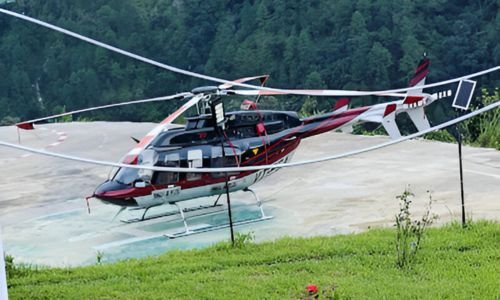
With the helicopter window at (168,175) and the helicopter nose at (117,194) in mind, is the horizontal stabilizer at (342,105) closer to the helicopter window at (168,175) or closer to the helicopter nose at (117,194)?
the helicopter window at (168,175)

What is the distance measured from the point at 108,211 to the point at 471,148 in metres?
4.76

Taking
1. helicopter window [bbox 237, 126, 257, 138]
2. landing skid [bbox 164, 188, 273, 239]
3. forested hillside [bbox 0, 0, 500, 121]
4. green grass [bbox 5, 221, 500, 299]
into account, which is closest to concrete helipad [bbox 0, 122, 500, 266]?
landing skid [bbox 164, 188, 273, 239]

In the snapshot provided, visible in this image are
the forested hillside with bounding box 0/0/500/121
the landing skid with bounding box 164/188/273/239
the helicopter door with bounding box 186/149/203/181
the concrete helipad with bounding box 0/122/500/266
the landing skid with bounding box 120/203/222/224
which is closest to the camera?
the concrete helipad with bounding box 0/122/500/266

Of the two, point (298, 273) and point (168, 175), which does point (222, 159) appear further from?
point (298, 273)

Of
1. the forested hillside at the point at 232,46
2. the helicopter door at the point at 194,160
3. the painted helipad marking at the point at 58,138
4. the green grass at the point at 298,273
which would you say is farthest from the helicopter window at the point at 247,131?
the forested hillside at the point at 232,46

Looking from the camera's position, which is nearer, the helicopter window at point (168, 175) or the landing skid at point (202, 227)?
the landing skid at point (202, 227)

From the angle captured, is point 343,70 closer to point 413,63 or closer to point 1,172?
point 413,63

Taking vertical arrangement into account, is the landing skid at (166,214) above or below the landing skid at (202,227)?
above

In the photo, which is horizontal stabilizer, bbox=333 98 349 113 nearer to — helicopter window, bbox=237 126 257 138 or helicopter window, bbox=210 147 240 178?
helicopter window, bbox=237 126 257 138

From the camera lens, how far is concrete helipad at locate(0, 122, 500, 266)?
683 cm

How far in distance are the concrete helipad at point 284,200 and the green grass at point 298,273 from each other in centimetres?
112

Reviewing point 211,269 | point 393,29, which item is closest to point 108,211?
point 211,269

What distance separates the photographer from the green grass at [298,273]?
14.6ft

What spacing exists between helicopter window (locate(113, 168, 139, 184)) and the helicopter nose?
38mm
